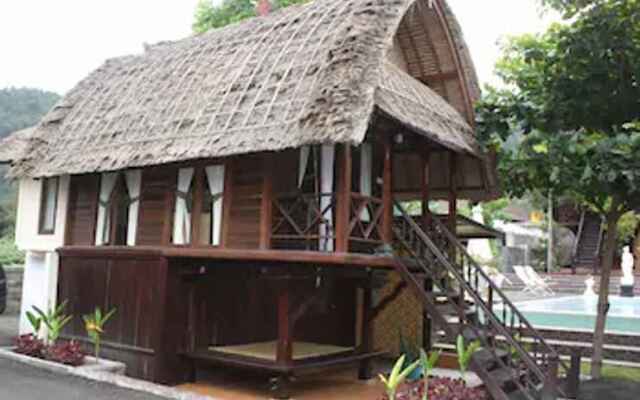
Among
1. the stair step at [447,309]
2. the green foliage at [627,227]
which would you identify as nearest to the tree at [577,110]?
the stair step at [447,309]

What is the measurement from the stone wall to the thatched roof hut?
7.02 metres

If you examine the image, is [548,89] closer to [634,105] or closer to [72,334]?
[634,105]

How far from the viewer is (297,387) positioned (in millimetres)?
9500

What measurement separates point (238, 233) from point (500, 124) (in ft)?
14.7

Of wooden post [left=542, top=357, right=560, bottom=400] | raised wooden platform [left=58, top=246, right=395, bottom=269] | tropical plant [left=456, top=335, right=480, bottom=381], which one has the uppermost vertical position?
raised wooden platform [left=58, top=246, right=395, bottom=269]

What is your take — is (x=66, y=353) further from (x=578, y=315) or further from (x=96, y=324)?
(x=578, y=315)

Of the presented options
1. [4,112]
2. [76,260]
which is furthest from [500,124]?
[4,112]

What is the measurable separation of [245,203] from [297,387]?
2796 mm

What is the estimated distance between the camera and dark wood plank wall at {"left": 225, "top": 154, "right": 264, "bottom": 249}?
338 inches

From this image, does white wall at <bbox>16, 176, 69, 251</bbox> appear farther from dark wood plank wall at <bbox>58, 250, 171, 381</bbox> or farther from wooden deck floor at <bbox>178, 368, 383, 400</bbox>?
wooden deck floor at <bbox>178, 368, 383, 400</bbox>

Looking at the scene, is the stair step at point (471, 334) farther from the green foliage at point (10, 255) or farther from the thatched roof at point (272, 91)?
the green foliage at point (10, 255)

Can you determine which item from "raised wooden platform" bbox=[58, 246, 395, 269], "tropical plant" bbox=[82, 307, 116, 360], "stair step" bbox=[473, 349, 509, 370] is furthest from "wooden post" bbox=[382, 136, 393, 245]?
"tropical plant" bbox=[82, 307, 116, 360]

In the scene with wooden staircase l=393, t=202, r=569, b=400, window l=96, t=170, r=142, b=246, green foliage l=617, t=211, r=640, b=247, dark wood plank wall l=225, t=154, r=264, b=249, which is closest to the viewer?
wooden staircase l=393, t=202, r=569, b=400

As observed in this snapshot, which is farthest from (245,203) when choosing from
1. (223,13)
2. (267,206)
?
(223,13)
